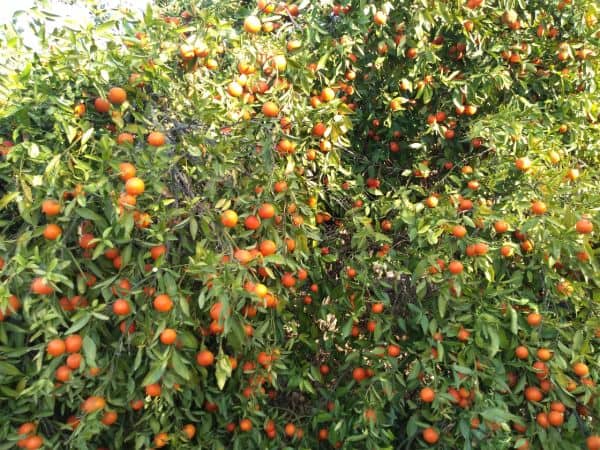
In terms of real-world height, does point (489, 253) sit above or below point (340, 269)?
above

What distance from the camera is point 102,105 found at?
1.68 m

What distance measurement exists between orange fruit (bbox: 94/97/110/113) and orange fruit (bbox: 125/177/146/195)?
1.10ft

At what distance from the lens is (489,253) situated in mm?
1940

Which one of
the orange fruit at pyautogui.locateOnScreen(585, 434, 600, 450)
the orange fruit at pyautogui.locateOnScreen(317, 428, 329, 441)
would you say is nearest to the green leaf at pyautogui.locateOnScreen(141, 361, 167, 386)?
the orange fruit at pyautogui.locateOnScreen(317, 428, 329, 441)

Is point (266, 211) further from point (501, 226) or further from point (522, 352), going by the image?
point (522, 352)

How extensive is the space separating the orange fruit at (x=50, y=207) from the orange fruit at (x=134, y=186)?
0.22 meters

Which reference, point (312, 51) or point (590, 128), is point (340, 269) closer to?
point (312, 51)

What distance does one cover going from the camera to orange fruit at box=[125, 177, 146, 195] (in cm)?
150

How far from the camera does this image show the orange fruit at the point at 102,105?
5.48ft

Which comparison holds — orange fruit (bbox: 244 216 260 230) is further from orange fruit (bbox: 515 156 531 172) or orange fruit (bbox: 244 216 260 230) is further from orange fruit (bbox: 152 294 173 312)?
orange fruit (bbox: 515 156 531 172)

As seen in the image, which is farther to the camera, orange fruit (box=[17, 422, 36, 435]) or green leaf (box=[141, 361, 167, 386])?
orange fruit (box=[17, 422, 36, 435])

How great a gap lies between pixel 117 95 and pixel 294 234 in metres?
0.80

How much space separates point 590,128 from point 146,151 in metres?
2.28

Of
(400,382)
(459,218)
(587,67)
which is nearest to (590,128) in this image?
(587,67)
